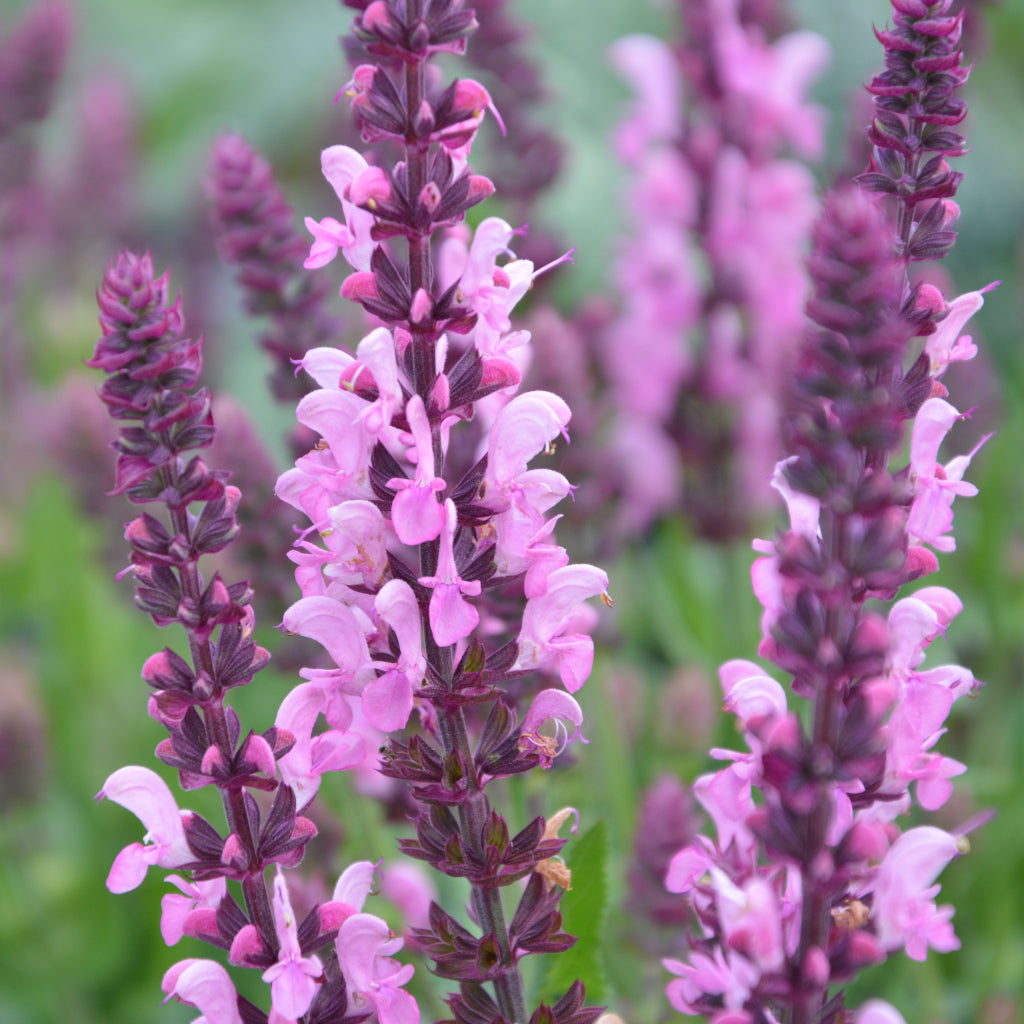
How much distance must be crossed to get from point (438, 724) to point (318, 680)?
2.8 inches

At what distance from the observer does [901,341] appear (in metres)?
0.50

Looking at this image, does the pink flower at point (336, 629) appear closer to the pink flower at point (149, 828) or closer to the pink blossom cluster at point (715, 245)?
the pink flower at point (149, 828)

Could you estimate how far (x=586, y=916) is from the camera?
82 cm

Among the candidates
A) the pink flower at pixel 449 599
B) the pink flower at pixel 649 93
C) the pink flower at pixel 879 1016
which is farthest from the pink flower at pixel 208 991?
the pink flower at pixel 649 93

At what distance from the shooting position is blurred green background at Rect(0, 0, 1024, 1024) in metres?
1.44

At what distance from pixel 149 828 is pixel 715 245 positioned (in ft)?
4.14

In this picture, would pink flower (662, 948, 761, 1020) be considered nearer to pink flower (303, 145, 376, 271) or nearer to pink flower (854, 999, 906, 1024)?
pink flower (854, 999, 906, 1024)

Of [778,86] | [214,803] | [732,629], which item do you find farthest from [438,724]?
[778,86]

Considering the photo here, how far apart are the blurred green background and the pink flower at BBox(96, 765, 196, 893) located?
0.28 meters

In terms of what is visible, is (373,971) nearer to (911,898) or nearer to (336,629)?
(336,629)

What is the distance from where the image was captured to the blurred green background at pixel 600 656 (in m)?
1.44

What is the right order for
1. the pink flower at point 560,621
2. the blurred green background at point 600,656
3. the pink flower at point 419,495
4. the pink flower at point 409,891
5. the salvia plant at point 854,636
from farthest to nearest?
1. the blurred green background at point 600,656
2. the pink flower at point 409,891
3. the pink flower at point 560,621
4. the pink flower at point 419,495
5. the salvia plant at point 854,636

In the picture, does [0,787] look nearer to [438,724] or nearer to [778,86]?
[438,724]

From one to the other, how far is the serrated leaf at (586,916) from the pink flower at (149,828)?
26cm
